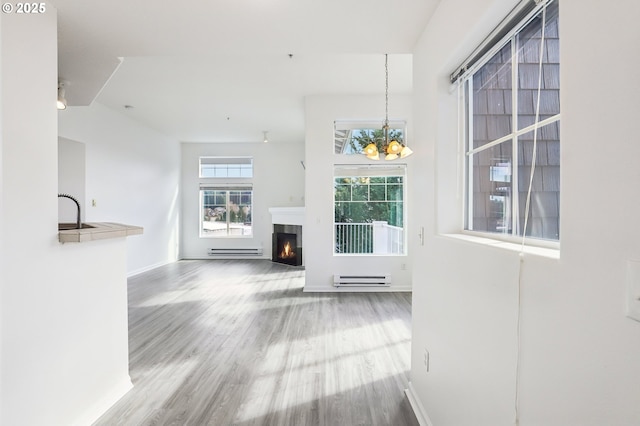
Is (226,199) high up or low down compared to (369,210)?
up

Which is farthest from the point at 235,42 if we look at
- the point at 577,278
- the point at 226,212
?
the point at 226,212

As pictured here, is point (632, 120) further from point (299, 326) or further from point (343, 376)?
point (299, 326)

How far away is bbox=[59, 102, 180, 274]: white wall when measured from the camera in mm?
5289

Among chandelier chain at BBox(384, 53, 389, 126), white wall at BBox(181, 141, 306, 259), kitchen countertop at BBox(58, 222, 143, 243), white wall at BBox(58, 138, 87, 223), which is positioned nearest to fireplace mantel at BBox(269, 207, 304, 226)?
white wall at BBox(181, 141, 306, 259)

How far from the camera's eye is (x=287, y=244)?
7.80 m

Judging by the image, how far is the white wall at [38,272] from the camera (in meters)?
1.48

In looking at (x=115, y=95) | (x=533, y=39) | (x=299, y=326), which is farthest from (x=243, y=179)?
(x=533, y=39)

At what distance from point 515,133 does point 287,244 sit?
683cm

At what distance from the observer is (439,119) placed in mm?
1789

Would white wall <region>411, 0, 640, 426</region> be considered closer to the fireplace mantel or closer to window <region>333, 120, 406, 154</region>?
window <region>333, 120, 406, 154</region>

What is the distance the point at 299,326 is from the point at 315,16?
2957 mm

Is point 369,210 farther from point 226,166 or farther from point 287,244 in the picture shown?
point 226,166

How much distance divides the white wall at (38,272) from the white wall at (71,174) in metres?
4.02

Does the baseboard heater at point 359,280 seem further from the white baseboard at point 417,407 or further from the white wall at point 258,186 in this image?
the white wall at point 258,186
